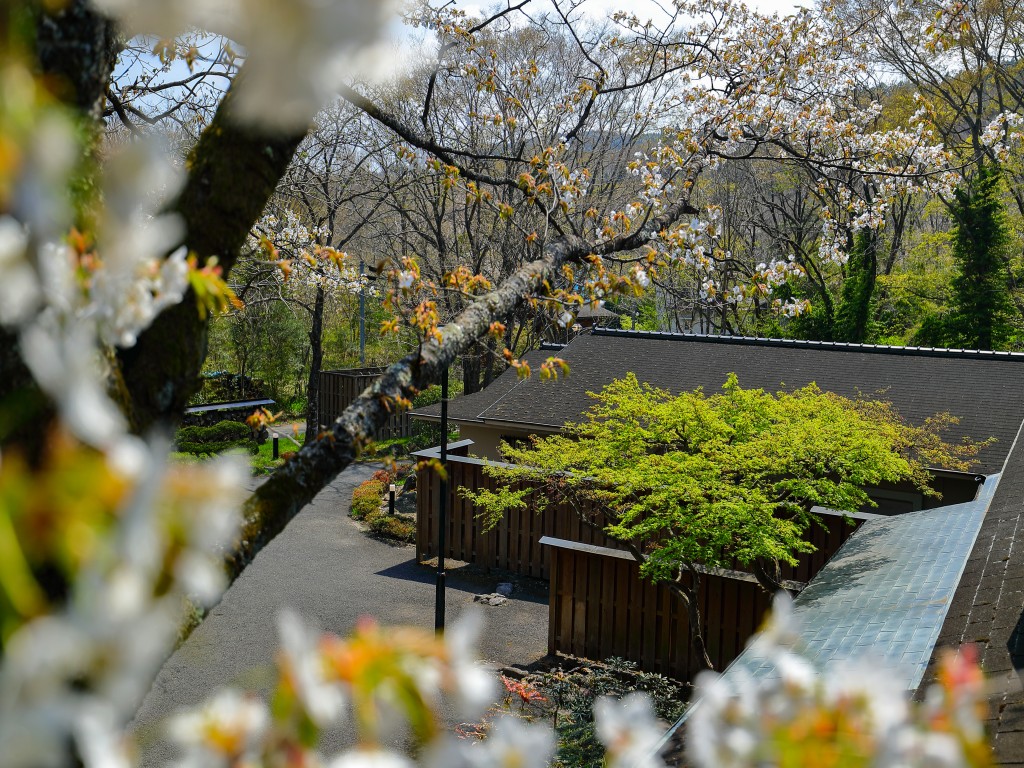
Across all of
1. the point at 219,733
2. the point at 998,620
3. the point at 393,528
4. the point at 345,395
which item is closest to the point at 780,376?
the point at 393,528

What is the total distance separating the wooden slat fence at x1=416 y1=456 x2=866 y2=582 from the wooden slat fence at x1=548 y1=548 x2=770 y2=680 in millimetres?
2126

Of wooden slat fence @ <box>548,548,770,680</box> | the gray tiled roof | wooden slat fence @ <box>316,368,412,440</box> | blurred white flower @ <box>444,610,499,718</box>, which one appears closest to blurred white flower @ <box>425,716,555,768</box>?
blurred white flower @ <box>444,610,499,718</box>

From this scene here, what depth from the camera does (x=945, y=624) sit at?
3922 millimetres

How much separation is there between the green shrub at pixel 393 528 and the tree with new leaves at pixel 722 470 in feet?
16.1

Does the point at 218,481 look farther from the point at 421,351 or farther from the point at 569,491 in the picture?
the point at 569,491

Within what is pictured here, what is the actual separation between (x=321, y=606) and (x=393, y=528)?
3.35m

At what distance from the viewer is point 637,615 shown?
913 centimetres

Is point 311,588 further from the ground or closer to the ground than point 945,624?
closer to the ground

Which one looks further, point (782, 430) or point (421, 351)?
point (782, 430)

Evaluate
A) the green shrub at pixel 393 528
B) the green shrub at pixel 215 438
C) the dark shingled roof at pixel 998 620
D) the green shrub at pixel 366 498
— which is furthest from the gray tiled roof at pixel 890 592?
the green shrub at pixel 215 438

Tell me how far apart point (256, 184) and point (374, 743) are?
165 cm

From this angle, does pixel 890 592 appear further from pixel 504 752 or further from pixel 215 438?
pixel 215 438

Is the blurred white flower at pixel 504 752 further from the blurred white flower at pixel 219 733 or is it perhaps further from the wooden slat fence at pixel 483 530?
the wooden slat fence at pixel 483 530

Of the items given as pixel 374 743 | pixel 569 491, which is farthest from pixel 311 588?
pixel 374 743
